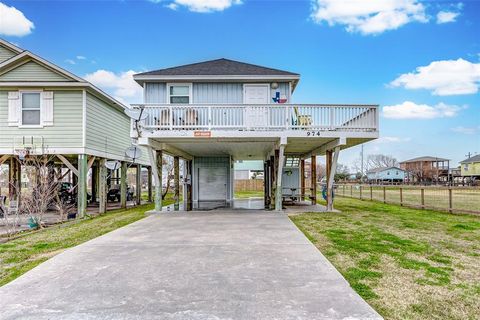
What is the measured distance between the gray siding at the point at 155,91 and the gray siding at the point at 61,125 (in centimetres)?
253

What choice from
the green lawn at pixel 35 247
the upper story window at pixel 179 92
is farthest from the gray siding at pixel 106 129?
the green lawn at pixel 35 247

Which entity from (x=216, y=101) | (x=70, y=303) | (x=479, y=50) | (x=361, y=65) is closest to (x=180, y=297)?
(x=70, y=303)

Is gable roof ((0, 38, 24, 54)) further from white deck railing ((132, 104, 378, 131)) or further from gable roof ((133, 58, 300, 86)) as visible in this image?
white deck railing ((132, 104, 378, 131))

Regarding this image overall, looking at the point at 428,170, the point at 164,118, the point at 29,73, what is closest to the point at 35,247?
the point at 164,118

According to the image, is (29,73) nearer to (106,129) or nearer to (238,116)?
(106,129)

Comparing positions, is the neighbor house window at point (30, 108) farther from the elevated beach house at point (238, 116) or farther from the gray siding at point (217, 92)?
the gray siding at point (217, 92)

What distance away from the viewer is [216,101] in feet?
41.8

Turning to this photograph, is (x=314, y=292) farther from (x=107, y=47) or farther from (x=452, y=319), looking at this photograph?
(x=107, y=47)

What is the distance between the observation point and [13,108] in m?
11.3

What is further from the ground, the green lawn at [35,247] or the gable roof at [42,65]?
the gable roof at [42,65]

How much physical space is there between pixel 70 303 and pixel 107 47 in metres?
19.9

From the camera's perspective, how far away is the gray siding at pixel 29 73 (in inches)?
449

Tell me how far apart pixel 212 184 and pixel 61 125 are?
316 inches

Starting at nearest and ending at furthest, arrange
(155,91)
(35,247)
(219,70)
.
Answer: (35,247), (155,91), (219,70)
